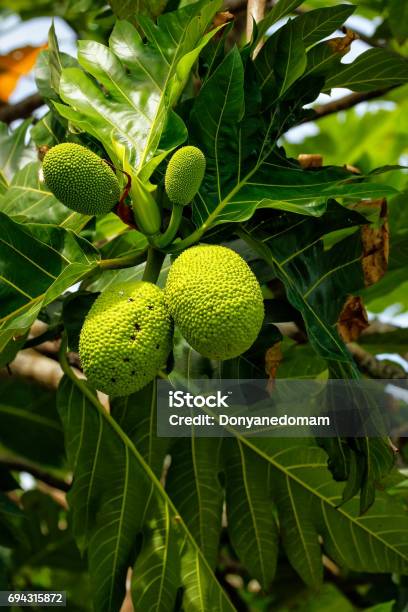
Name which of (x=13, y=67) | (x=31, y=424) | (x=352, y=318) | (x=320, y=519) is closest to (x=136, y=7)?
(x=352, y=318)

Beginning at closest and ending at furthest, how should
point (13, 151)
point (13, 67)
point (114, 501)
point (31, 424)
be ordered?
point (114, 501) → point (13, 151) → point (31, 424) → point (13, 67)

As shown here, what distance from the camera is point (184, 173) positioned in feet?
3.34

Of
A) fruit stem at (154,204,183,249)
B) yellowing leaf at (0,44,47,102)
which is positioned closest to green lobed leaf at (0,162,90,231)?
fruit stem at (154,204,183,249)

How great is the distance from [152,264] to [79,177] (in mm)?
171

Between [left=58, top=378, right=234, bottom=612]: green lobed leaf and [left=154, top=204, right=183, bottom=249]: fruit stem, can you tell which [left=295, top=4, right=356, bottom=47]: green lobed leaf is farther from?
[left=58, top=378, right=234, bottom=612]: green lobed leaf

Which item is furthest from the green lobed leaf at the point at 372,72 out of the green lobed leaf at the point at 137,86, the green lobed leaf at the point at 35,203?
the green lobed leaf at the point at 35,203

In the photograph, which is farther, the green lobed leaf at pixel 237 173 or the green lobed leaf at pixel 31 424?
the green lobed leaf at pixel 31 424

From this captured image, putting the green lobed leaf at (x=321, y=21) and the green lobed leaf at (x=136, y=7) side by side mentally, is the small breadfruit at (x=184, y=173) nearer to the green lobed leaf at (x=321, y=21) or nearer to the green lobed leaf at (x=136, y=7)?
the green lobed leaf at (x=321, y=21)

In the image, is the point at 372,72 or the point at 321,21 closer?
the point at 321,21

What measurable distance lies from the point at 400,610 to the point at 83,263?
1.03 metres

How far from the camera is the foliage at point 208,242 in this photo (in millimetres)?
1099

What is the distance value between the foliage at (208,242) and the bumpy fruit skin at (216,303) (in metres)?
0.11

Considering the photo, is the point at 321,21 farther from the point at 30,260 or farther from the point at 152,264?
the point at 30,260

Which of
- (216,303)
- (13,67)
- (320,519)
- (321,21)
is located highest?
(321,21)
